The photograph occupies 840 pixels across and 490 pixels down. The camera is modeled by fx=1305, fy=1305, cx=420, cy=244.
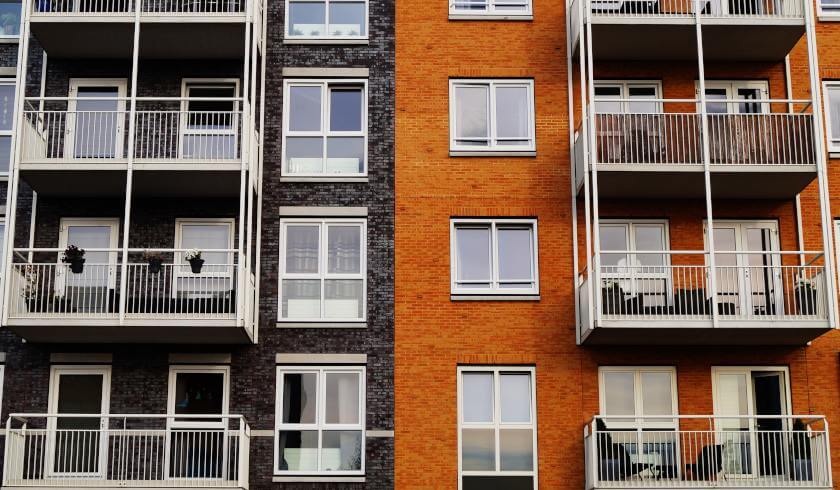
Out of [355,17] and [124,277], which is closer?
[124,277]

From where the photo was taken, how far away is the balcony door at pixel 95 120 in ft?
73.3

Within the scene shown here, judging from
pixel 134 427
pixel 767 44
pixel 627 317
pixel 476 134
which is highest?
pixel 767 44

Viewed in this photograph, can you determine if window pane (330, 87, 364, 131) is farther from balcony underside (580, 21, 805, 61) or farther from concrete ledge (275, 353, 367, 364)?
balcony underside (580, 21, 805, 61)

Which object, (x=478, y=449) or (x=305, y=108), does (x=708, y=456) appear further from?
(x=305, y=108)

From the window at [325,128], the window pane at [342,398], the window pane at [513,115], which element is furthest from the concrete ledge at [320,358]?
the window pane at [513,115]

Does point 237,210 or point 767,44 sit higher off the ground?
point 767,44

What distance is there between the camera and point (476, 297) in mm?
21969

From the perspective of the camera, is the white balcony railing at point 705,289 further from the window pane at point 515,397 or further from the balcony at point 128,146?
the balcony at point 128,146

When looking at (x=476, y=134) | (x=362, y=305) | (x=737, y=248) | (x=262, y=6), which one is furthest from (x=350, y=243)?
(x=737, y=248)

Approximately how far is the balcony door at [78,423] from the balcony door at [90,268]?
47.5 inches

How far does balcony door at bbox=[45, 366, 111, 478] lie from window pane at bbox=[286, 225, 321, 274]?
354 centimetres

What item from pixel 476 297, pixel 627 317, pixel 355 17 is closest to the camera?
pixel 627 317

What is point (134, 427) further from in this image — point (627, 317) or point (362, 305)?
point (627, 317)

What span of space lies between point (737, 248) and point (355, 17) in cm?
795
